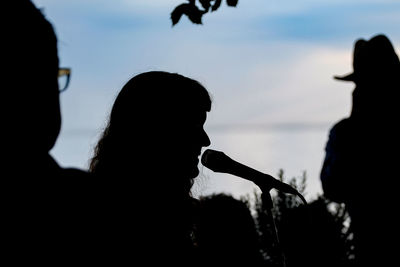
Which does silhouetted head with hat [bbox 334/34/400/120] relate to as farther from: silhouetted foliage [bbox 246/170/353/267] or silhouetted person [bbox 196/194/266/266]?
silhouetted foliage [bbox 246/170/353/267]

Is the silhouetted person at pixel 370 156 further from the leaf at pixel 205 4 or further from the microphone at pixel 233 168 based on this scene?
the leaf at pixel 205 4

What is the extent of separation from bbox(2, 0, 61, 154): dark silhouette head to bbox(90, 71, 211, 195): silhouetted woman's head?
1.67 m

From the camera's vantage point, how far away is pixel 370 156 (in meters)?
3.53

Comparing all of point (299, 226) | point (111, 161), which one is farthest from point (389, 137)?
point (299, 226)

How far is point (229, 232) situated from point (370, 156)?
229cm

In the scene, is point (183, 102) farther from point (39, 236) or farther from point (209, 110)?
point (39, 236)

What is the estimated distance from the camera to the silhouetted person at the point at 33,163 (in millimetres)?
1070

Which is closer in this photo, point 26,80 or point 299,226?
point 26,80

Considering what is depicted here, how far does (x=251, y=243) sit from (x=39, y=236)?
15.2 feet

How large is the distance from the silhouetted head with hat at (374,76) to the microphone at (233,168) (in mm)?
822

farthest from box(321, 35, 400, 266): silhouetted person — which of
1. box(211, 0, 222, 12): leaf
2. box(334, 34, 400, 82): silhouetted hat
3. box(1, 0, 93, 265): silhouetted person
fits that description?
box(1, 0, 93, 265): silhouetted person

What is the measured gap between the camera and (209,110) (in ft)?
12.1

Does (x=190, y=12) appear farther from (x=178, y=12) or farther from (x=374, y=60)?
(x=374, y=60)

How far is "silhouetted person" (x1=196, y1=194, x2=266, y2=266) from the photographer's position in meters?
5.20
